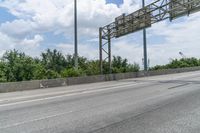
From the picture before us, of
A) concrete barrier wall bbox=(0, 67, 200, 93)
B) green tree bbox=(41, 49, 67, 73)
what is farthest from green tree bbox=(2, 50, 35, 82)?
green tree bbox=(41, 49, 67, 73)

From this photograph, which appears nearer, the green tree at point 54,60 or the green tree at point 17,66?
the green tree at point 17,66

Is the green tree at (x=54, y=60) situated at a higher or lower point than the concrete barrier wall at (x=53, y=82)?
higher

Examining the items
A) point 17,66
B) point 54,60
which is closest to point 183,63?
point 54,60

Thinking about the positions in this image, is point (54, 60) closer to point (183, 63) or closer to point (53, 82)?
point (183, 63)

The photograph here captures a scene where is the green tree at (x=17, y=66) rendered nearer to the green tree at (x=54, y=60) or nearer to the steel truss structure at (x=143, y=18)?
the steel truss structure at (x=143, y=18)


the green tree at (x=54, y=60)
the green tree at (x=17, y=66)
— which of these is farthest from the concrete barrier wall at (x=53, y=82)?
the green tree at (x=54, y=60)

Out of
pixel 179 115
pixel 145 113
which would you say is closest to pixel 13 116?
pixel 145 113

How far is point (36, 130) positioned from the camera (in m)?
8.30

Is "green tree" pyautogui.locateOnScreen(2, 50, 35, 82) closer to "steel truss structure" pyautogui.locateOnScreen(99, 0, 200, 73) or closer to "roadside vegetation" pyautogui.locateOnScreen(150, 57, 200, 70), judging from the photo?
"steel truss structure" pyautogui.locateOnScreen(99, 0, 200, 73)

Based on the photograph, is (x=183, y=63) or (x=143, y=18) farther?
(x=183, y=63)

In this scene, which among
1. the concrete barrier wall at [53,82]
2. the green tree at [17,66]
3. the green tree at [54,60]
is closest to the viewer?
the concrete barrier wall at [53,82]

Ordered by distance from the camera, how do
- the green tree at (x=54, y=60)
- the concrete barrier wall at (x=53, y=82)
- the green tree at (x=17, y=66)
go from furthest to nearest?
the green tree at (x=54, y=60), the green tree at (x=17, y=66), the concrete barrier wall at (x=53, y=82)

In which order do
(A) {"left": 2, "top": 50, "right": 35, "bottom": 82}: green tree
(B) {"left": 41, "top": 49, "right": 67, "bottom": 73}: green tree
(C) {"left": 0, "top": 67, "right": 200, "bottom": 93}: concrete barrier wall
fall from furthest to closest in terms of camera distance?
(B) {"left": 41, "top": 49, "right": 67, "bottom": 73}: green tree
(A) {"left": 2, "top": 50, "right": 35, "bottom": 82}: green tree
(C) {"left": 0, "top": 67, "right": 200, "bottom": 93}: concrete barrier wall

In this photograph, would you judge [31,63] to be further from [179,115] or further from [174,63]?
[174,63]
